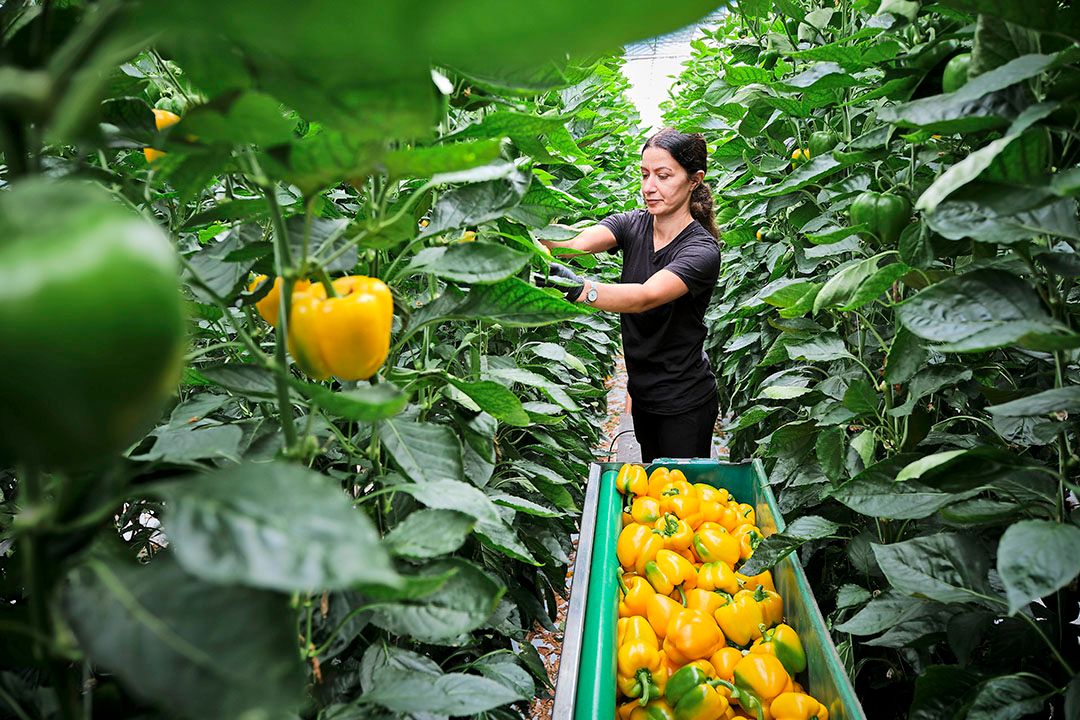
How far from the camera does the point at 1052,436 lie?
34.7 inches

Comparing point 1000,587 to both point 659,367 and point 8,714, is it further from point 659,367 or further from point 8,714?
point 659,367

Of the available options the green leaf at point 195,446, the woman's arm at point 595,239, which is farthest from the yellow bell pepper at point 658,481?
the green leaf at point 195,446

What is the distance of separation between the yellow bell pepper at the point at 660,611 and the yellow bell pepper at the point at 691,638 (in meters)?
0.02

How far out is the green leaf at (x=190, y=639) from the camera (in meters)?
0.30

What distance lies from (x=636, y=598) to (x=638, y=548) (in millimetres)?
162

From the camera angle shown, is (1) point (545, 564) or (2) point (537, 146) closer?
(2) point (537, 146)

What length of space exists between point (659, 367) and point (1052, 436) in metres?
1.89

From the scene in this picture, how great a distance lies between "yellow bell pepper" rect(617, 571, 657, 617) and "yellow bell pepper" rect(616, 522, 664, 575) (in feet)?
0.28

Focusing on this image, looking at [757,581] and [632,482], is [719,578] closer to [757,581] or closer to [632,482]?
[757,581]

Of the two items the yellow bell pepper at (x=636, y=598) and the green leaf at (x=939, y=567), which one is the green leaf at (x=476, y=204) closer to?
the green leaf at (x=939, y=567)

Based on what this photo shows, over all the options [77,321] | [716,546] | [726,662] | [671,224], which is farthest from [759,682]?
[671,224]

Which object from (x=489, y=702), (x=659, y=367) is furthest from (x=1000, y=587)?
(x=659, y=367)

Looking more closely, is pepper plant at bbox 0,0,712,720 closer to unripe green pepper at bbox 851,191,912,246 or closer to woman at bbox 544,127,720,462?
unripe green pepper at bbox 851,191,912,246

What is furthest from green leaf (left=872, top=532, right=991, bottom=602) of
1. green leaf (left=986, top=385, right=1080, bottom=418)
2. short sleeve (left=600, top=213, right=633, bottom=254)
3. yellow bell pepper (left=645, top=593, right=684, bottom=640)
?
short sleeve (left=600, top=213, right=633, bottom=254)
